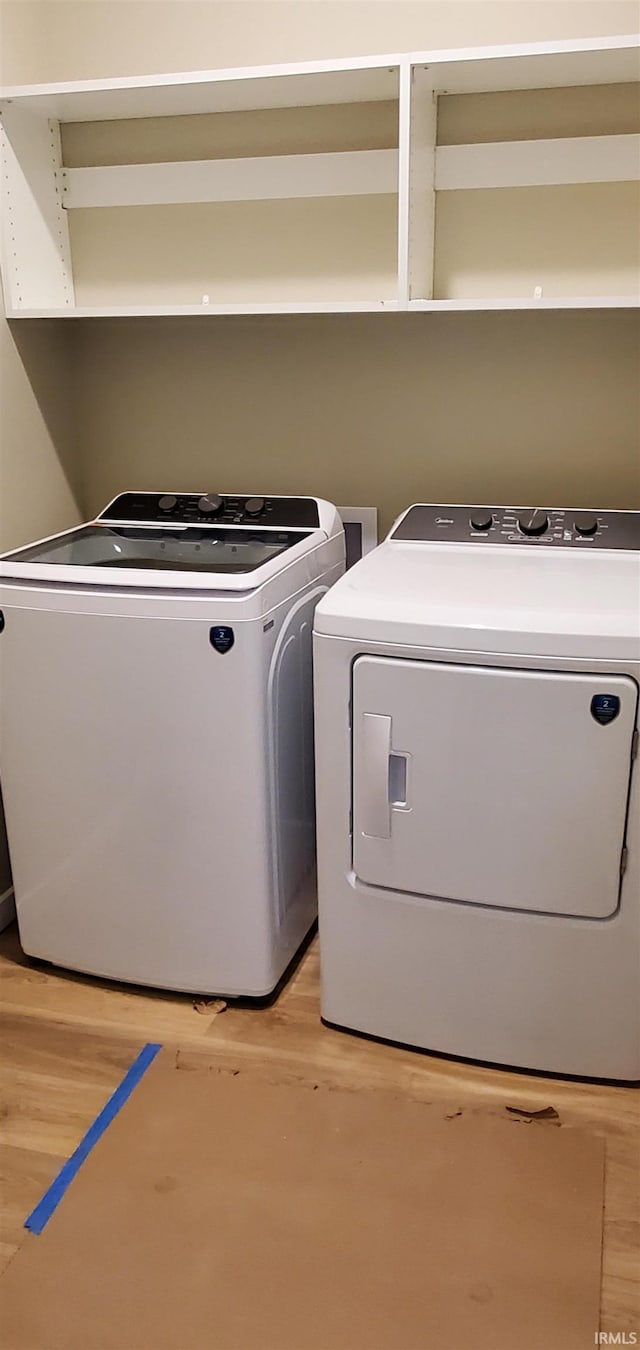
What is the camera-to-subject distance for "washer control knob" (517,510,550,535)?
1.95 metres

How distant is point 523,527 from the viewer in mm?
1959

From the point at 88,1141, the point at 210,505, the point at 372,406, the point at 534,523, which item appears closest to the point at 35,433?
the point at 210,505

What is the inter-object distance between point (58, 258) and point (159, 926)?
1501 millimetres

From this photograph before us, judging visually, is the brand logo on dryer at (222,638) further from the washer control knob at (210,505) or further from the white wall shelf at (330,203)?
the white wall shelf at (330,203)

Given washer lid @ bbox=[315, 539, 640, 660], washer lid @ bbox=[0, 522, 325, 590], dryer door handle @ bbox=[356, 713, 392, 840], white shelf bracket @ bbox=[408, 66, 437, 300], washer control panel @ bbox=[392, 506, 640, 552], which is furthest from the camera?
washer control panel @ bbox=[392, 506, 640, 552]

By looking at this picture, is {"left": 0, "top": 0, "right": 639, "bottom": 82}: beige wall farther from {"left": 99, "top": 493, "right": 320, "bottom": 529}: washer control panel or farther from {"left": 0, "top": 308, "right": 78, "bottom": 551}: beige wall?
{"left": 99, "top": 493, "right": 320, "bottom": 529}: washer control panel

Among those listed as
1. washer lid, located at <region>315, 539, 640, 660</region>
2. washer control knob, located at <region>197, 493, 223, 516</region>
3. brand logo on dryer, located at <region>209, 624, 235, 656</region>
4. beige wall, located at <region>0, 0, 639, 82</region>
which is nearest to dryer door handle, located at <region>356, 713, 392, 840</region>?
washer lid, located at <region>315, 539, 640, 660</region>

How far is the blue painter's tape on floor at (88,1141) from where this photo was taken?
145 cm

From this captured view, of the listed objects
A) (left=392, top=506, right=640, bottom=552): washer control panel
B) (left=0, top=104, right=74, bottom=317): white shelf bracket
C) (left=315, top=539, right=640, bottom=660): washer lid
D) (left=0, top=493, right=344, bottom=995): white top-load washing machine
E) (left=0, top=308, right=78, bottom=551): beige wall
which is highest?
(left=0, top=104, right=74, bottom=317): white shelf bracket

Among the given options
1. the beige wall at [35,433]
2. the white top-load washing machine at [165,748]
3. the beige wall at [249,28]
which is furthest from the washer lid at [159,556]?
the beige wall at [249,28]

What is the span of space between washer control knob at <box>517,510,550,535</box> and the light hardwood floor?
3.22 feet

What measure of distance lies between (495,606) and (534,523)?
1.63ft

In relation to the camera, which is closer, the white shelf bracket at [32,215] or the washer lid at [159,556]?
the washer lid at [159,556]

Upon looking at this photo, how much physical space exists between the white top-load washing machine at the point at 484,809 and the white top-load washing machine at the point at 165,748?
14 cm
